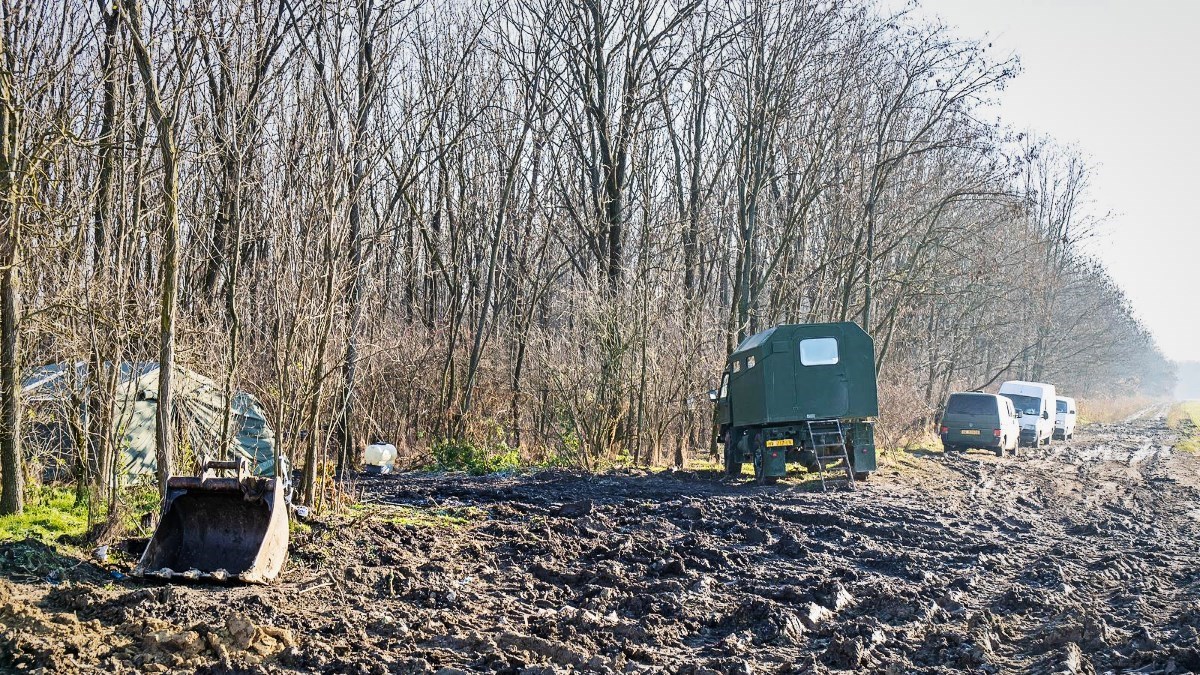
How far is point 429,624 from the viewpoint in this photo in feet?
27.8

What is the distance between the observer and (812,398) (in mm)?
20328

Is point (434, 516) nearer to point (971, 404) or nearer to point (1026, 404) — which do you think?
point (971, 404)

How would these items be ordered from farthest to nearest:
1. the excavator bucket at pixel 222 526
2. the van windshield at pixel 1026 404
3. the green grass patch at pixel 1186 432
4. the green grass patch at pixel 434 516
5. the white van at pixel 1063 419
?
the white van at pixel 1063 419 → the green grass patch at pixel 1186 432 → the van windshield at pixel 1026 404 → the green grass patch at pixel 434 516 → the excavator bucket at pixel 222 526

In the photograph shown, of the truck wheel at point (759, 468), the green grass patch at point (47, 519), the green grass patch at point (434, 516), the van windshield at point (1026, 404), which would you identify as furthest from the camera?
the van windshield at point (1026, 404)

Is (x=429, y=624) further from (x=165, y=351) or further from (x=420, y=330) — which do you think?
(x=420, y=330)

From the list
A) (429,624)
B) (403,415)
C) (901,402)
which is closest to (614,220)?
(403,415)

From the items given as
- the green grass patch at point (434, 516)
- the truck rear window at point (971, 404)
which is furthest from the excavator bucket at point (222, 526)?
the truck rear window at point (971, 404)

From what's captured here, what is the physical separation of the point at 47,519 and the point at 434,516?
480 centimetres

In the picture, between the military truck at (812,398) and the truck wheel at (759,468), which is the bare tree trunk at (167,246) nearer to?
the military truck at (812,398)

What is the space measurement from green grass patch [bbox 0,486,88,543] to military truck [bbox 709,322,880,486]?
38.8 ft

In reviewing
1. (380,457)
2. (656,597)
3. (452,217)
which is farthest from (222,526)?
(452,217)

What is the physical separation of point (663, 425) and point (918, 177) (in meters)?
17.2

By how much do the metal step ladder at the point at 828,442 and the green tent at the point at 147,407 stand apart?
382 inches

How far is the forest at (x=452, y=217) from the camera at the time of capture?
39.6 ft
